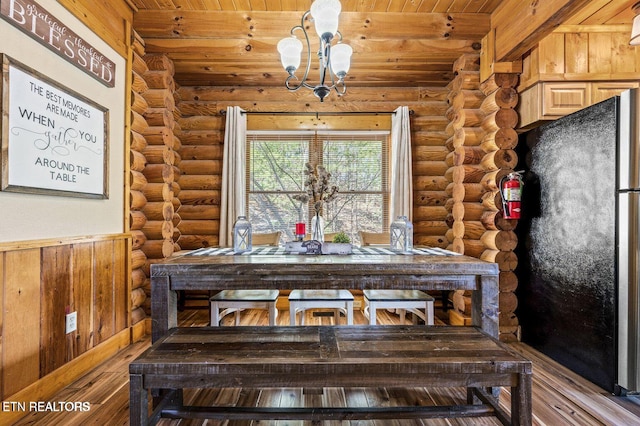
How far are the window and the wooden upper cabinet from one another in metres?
1.79

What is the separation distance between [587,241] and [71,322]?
3685 mm

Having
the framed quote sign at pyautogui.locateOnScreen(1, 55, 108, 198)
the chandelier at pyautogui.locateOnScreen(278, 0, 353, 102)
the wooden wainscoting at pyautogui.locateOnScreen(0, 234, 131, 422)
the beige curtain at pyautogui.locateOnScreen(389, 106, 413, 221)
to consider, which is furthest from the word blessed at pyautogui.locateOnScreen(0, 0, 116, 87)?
the beige curtain at pyautogui.locateOnScreen(389, 106, 413, 221)

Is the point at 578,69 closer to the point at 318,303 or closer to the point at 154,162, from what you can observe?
the point at 318,303

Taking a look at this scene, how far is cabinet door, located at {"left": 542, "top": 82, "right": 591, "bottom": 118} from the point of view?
2.77 metres

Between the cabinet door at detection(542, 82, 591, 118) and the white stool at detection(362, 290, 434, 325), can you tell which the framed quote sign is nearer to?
the white stool at detection(362, 290, 434, 325)

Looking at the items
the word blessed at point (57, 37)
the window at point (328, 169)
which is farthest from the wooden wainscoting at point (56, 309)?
the window at point (328, 169)

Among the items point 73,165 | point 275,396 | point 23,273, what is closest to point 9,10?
point 73,165

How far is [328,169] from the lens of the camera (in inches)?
167

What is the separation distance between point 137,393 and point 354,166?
341 centimetres

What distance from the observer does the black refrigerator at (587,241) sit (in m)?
2.02

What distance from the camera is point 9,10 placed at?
1.76 m

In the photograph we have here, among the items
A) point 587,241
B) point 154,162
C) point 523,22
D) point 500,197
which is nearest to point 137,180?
point 154,162

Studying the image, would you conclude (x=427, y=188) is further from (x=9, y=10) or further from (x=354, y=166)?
(x=9, y=10)

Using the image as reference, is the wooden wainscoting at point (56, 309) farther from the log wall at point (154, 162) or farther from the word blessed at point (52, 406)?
the log wall at point (154, 162)
